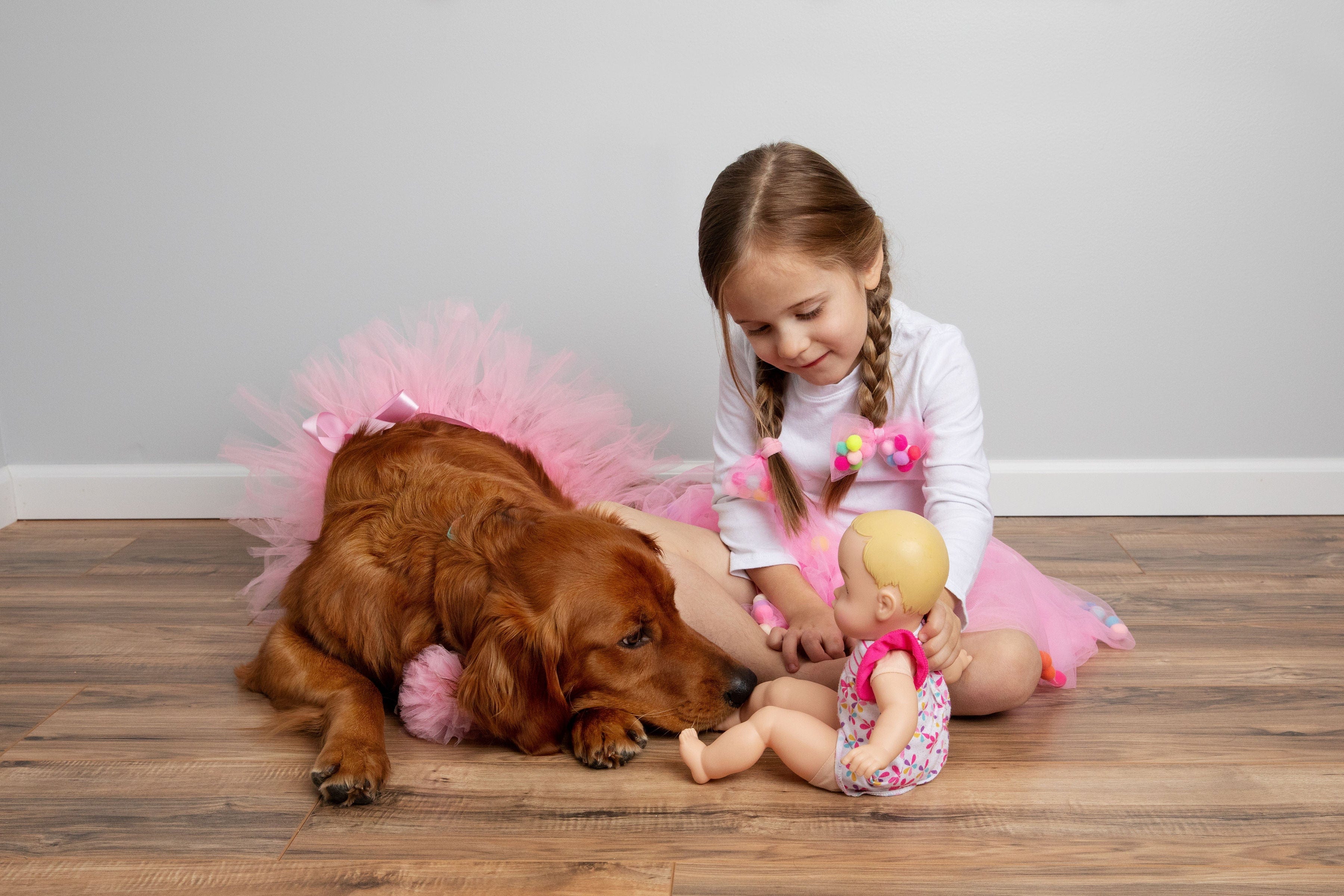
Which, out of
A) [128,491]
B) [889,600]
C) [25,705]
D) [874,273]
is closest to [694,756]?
[889,600]

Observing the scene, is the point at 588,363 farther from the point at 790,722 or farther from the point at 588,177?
the point at 790,722

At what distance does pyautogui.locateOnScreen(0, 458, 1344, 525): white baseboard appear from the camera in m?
2.87

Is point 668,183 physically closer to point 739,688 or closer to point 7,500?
point 739,688

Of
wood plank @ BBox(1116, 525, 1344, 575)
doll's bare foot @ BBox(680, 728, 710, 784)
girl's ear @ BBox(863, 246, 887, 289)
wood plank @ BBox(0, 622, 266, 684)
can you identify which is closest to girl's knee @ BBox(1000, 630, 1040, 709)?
doll's bare foot @ BBox(680, 728, 710, 784)

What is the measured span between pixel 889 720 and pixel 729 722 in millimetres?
381

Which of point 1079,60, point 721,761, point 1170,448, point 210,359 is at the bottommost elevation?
point 1170,448

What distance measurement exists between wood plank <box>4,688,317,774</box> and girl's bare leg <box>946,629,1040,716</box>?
3.51 feet

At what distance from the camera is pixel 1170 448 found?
115 inches

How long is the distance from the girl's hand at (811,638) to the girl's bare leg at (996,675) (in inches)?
8.3

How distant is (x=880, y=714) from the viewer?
146 centimetres

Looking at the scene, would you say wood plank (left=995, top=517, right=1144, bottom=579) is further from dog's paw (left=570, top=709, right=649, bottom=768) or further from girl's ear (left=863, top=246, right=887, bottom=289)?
dog's paw (left=570, top=709, right=649, bottom=768)

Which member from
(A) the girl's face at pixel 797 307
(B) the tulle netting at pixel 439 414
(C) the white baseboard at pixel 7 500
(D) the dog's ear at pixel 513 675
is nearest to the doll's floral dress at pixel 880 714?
(D) the dog's ear at pixel 513 675

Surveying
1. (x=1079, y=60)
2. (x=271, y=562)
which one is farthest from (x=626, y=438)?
(x=1079, y=60)

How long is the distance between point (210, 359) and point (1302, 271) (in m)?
3.01
